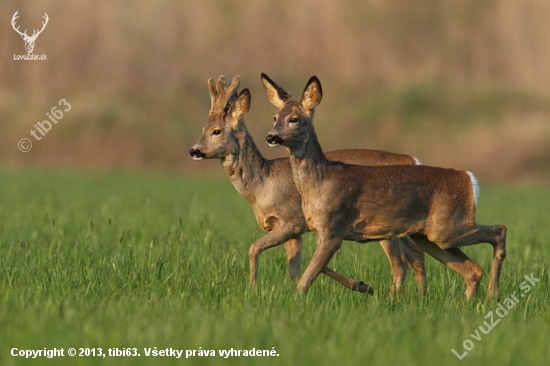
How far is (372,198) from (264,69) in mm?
35038

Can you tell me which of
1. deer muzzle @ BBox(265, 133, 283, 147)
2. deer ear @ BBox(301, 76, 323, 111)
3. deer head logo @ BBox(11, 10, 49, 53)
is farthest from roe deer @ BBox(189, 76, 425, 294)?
deer head logo @ BBox(11, 10, 49, 53)

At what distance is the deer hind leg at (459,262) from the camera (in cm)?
870

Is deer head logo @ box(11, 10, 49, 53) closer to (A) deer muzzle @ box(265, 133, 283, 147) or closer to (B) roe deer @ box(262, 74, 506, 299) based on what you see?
(B) roe deer @ box(262, 74, 506, 299)

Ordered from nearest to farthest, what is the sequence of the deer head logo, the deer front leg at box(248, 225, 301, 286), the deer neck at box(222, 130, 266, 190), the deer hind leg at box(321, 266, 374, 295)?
the deer hind leg at box(321, 266, 374, 295) → the deer front leg at box(248, 225, 301, 286) → the deer neck at box(222, 130, 266, 190) → the deer head logo

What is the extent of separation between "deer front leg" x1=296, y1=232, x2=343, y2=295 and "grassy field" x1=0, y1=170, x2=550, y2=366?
0.15 m

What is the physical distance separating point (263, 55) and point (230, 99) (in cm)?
3437

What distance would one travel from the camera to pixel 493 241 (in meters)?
8.73

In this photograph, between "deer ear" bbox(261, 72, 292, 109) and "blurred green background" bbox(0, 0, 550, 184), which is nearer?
"deer ear" bbox(261, 72, 292, 109)

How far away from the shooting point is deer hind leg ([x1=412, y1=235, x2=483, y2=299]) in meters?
8.70

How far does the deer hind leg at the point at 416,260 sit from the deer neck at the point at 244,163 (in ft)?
5.57

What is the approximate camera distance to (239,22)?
145 feet

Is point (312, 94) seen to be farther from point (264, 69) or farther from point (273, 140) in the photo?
point (264, 69)

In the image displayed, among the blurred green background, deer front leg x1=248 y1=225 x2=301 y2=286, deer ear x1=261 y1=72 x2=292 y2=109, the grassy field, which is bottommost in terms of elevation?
the grassy field

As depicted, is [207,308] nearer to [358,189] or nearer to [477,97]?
[358,189]
